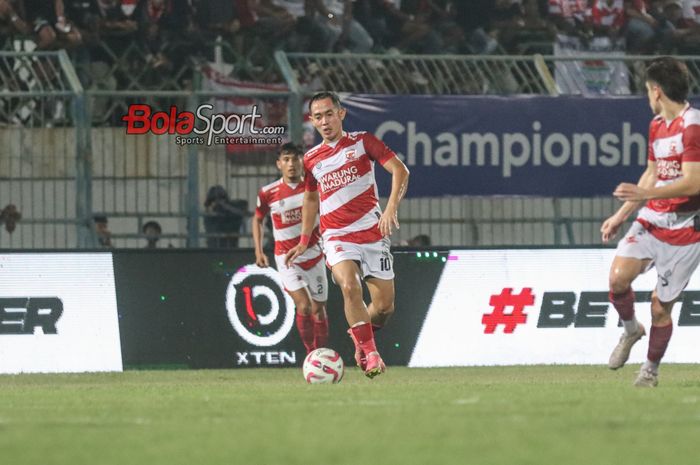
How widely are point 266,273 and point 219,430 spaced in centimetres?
780

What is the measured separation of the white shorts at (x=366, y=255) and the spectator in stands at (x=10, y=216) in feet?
15.3

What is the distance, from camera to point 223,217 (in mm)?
15969

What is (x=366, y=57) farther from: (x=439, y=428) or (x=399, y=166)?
(x=439, y=428)

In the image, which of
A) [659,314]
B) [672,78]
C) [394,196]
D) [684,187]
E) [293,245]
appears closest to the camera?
[684,187]

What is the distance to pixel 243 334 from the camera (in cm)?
1506

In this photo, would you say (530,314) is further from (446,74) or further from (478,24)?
Result: (478,24)

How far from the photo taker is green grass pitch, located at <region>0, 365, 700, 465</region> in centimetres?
638

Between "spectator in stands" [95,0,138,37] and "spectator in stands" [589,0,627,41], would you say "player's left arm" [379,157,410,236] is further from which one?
"spectator in stands" [589,0,627,41]

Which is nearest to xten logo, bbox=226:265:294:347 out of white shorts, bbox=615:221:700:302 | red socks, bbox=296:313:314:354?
red socks, bbox=296:313:314:354

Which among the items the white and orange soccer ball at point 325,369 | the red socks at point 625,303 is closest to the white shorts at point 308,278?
the white and orange soccer ball at point 325,369

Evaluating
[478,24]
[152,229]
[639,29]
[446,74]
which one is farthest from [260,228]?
[639,29]

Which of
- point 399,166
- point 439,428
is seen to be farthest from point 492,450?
point 399,166

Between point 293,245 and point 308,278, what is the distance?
368 mm

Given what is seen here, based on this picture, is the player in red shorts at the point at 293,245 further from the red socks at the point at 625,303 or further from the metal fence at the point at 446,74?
the red socks at the point at 625,303
